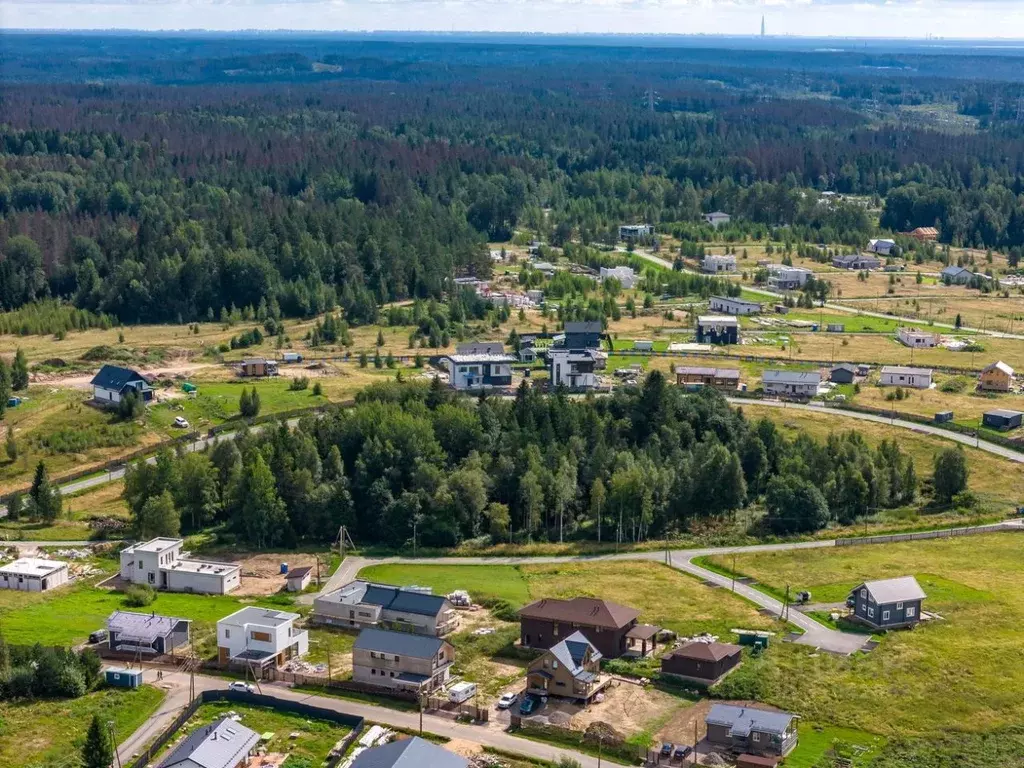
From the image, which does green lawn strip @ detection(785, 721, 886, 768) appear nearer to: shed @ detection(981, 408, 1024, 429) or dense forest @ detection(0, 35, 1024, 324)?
shed @ detection(981, 408, 1024, 429)

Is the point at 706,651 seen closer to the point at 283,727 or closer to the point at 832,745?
the point at 832,745

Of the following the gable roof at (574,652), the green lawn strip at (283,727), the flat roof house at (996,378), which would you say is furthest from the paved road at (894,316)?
the green lawn strip at (283,727)

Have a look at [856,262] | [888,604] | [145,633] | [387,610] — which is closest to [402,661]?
[387,610]

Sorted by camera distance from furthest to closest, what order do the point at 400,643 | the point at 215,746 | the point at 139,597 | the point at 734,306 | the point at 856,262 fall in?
the point at 856,262 → the point at 734,306 → the point at 139,597 → the point at 400,643 → the point at 215,746

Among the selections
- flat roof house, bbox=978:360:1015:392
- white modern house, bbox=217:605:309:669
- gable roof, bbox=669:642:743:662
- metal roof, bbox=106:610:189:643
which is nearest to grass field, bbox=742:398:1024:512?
flat roof house, bbox=978:360:1015:392

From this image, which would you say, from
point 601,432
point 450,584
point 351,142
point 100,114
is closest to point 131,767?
point 450,584

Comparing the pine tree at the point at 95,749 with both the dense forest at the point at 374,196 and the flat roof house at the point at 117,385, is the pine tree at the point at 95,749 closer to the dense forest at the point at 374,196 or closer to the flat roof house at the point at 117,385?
the flat roof house at the point at 117,385
